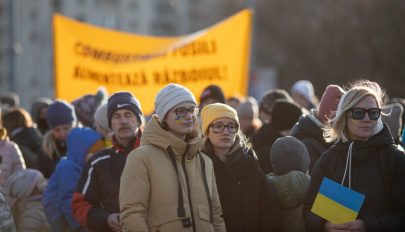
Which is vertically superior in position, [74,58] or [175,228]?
[74,58]

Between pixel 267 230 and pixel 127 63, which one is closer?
pixel 267 230

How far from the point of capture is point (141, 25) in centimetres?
11088

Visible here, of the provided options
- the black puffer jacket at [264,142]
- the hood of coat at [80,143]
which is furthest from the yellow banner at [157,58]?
the hood of coat at [80,143]

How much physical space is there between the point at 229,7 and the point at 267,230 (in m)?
57.4

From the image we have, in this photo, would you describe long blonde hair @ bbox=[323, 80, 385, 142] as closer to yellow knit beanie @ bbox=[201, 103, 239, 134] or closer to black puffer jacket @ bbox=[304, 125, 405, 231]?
black puffer jacket @ bbox=[304, 125, 405, 231]

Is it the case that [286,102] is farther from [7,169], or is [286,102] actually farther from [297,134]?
[7,169]

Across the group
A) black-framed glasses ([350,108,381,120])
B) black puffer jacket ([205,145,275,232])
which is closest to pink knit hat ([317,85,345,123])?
black puffer jacket ([205,145,275,232])

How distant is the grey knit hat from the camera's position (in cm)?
699

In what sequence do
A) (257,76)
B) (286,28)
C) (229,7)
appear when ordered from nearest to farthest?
(257,76) → (286,28) → (229,7)

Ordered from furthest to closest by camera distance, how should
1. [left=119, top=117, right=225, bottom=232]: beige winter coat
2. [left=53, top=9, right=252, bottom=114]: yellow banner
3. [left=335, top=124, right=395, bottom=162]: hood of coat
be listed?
1. [left=53, top=9, right=252, bottom=114]: yellow banner
2. [left=335, top=124, right=395, bottom=162]: hood of coat
3. [left=119, top=117, right=225, bottom=232]: beige winter coat

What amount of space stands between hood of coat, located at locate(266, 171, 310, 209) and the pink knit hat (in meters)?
0.90

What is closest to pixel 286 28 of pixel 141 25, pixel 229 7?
pixel 229 7

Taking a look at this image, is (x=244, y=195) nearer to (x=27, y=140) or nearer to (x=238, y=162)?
(x=238, y=162)

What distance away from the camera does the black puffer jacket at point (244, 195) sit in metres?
6.65
